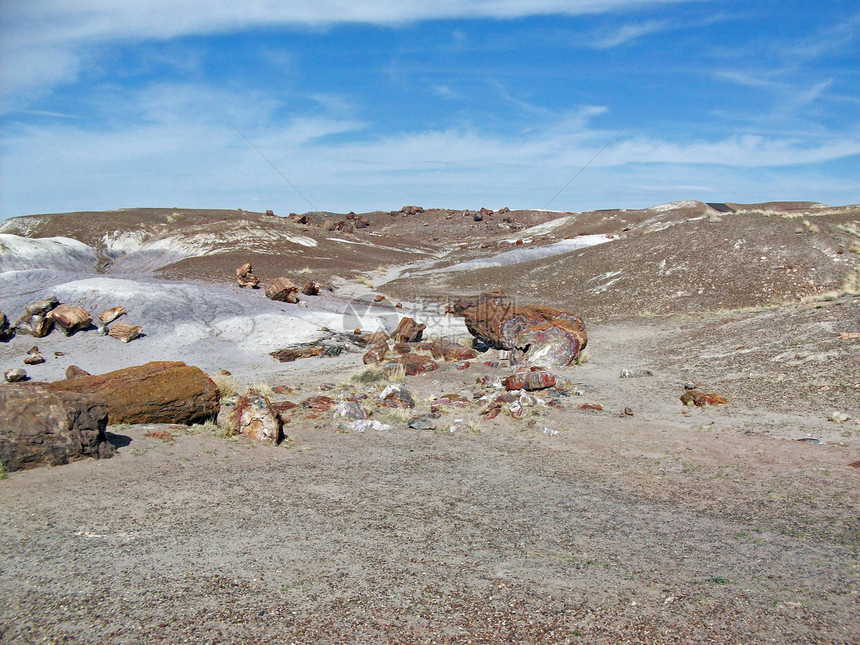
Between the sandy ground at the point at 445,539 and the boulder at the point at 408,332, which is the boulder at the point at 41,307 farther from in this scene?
the sandy ground at the point at 445,539

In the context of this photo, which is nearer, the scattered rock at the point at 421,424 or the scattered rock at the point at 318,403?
the scattered rock at the point at 421,424

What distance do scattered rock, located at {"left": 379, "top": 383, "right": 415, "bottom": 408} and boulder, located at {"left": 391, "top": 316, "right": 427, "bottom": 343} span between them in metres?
7.08

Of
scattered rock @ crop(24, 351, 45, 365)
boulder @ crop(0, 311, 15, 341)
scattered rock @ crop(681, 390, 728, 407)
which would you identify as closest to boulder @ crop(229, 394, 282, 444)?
scattered rock @ crop(681, 390, 728, 407)

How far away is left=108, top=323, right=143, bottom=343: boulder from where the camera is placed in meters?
16.7

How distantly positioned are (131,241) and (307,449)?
47.9 m

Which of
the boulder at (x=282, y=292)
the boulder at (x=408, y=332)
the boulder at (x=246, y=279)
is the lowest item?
the boulder at (x=408, y=332)

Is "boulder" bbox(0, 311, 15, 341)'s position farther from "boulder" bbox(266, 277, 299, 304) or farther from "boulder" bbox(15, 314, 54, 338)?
"boulder" bbox(266, 277, 299, 304)

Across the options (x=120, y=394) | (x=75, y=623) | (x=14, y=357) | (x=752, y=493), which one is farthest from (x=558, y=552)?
(x=14, y=357)

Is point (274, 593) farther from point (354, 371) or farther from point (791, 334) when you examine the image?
point (791, 334)

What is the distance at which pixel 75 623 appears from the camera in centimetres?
362

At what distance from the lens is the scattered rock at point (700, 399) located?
10523 mm

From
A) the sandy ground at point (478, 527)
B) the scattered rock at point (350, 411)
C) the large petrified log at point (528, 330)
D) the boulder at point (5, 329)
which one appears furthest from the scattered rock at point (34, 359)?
the large petrified log at point (528, 330)

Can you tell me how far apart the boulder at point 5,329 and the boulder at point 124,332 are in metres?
2.60

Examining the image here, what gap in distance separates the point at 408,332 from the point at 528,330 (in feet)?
15.7
